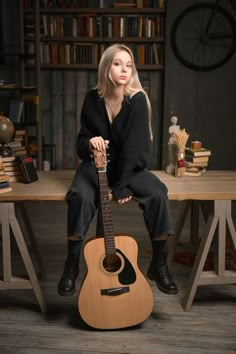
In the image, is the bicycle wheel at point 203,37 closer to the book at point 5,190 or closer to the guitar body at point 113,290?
the book at point 5,190

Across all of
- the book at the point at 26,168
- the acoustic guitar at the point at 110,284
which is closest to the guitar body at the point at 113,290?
the acoustic guitar at the point at 110,284

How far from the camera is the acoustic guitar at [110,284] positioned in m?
2.04

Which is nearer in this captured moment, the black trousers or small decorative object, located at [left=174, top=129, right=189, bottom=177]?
the black trousers

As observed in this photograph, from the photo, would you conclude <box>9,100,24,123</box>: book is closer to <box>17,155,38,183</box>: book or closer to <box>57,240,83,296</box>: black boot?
<box>17,155,38,183</box>: book

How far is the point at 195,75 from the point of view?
17.5 feet

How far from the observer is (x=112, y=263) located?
2098 millimetres

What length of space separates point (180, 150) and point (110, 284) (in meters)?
0.84

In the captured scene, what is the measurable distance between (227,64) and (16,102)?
7.46 ft

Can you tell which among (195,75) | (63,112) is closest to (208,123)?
(195,75)

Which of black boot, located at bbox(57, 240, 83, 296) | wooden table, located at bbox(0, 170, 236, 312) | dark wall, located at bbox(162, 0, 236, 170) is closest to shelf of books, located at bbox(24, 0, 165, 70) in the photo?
dark wall, located at bbox(162, 0, 236, 170)

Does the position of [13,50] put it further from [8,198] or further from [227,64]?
[8,198]

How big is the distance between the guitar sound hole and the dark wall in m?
3.44

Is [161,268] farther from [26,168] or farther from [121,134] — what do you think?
[26,168]

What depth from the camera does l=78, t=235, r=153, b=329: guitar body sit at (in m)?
2.04
